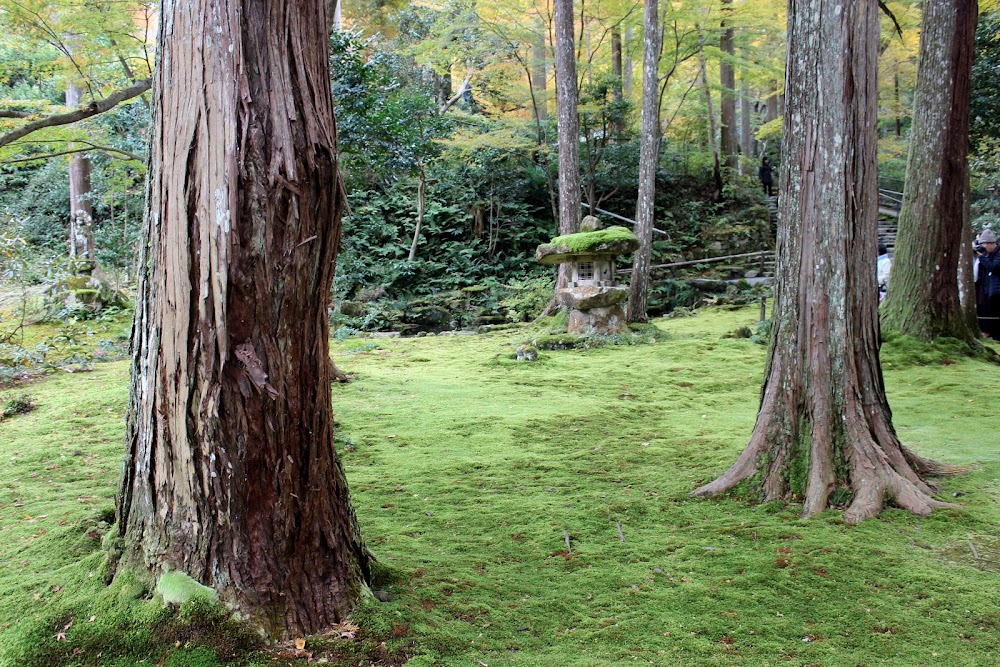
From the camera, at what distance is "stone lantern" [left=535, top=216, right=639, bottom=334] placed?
34.1ft

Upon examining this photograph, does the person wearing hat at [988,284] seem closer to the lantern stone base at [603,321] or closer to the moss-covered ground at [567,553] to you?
the moss-covered ground at [567,553]

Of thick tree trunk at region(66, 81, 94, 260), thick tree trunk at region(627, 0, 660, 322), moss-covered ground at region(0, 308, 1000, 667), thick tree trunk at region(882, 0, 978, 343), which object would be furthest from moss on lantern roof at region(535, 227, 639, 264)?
thick tree trunk at region(66, 81, 94, 260)

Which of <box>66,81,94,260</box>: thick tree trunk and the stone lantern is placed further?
<box>66,81,94,260</box>: thick tree trunk

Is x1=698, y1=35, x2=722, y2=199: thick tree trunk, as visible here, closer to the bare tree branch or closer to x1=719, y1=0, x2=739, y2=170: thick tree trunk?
x1=719, y1=0, x2=739, y2=170: thick tree trunk

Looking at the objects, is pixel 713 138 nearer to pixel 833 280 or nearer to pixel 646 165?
pixel 646 165

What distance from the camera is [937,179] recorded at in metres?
7.37

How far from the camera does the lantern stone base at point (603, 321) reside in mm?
10766

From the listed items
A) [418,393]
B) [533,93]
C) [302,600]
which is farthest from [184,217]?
[533,93]

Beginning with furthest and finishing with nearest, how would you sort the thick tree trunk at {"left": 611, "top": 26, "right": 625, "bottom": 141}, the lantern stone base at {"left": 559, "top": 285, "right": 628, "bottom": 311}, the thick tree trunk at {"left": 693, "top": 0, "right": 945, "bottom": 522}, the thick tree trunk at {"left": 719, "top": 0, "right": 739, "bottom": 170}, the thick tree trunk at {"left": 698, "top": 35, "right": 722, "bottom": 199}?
the thick tree trunk at {"left": 698, "top": 35, "right": 722, "bottom": 199} < the thick tree trunk at {"left": 719, "top": 0, "right": 739, "bottom": 170} < the thick tree trunk at {"left": 611, "top": 26, "right": 625, "bottom": 141} < the lantern stone base at {"left": 559, "top": 285, "right": 628, "bottom": 311} < the thick tree trunk at {"left": 693, "top": 0, "right": 945, "bottom": 522}

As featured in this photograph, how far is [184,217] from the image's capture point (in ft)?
6.97

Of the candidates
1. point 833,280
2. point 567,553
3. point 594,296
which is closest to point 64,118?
point 567,553

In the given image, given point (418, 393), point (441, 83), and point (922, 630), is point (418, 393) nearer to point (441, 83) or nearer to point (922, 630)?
point (922, 630)

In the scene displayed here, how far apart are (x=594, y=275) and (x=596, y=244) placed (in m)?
0.58

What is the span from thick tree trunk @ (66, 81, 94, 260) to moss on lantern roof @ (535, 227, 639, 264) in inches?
346
